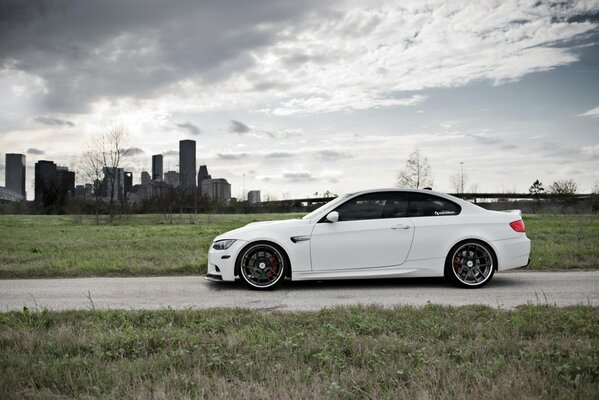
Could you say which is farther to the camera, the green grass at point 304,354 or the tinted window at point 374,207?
the tinted window at point 374,207

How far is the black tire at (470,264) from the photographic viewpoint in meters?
8.23

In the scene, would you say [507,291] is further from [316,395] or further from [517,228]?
[316,395]

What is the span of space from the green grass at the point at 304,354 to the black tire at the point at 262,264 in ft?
7.30

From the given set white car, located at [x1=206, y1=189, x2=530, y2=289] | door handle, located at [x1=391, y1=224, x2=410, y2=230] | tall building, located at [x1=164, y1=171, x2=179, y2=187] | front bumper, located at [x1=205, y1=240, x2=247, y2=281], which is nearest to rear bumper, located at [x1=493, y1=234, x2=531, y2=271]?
white car, located at [x1=206, y1=189, x2=530, y2=289]

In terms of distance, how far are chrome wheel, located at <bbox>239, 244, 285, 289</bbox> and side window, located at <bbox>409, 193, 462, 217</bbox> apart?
7.50 feet

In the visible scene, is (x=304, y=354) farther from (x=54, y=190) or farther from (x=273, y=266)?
(x=54, y=190)

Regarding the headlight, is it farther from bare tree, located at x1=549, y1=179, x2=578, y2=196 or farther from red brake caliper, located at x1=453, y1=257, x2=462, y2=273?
bare tree, located at x1=549, y1=179, x2=578, y2=196

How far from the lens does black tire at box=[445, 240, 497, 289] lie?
8.23 metres

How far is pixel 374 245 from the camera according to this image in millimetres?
8141

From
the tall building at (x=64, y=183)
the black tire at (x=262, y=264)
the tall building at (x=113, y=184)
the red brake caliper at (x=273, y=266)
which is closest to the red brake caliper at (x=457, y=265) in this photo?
the black tire at (x=262, y=264)

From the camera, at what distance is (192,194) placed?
5034cm

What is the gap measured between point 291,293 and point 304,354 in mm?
3636

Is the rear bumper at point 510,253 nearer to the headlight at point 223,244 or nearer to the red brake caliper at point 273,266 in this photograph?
the red brake caliper at point 273,266

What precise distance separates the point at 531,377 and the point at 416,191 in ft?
16.9
